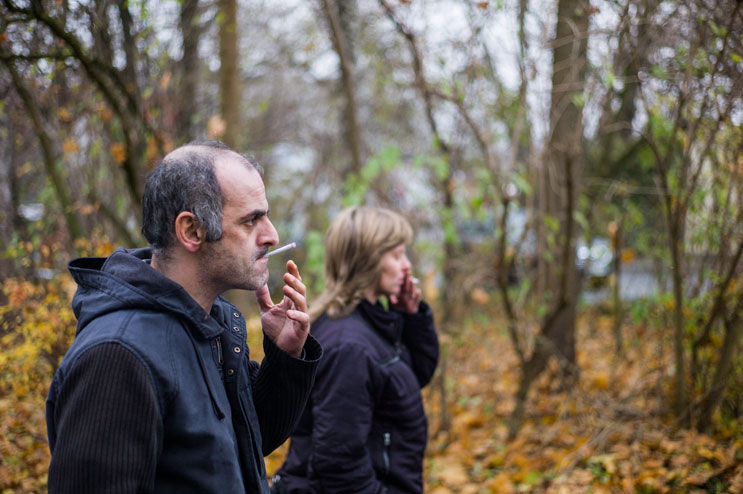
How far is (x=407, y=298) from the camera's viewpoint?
2.82m

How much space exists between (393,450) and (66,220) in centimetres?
336

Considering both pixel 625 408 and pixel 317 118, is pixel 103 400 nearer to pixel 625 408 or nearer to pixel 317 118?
pixel 625 408

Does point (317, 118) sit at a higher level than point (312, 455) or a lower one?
higher

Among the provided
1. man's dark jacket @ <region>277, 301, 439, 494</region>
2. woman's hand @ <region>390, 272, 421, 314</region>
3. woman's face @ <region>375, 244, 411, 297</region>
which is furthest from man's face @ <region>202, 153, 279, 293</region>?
woman's hand @ <region>390, 272, 421, 314</region>

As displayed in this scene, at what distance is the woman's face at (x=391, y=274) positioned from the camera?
266 cm

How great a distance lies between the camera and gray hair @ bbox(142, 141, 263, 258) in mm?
1537

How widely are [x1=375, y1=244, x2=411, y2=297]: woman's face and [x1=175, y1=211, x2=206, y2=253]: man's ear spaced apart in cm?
121

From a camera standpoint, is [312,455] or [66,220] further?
[66,220]

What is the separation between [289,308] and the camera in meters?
1.82

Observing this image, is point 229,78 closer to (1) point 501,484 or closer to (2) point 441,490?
(2) point 441,490

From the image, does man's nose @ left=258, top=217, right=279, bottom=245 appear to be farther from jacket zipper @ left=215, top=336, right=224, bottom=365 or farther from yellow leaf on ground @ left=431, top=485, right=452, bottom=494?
yellow leaf on ground @ left=431, top=485, right=452, bottom=494

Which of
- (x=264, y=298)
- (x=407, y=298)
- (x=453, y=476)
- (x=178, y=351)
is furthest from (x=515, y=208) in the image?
(x=178, y=351)

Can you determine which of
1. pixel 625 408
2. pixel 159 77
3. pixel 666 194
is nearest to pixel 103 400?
pixel 666 194

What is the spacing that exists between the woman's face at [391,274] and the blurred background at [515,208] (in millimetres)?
1743
